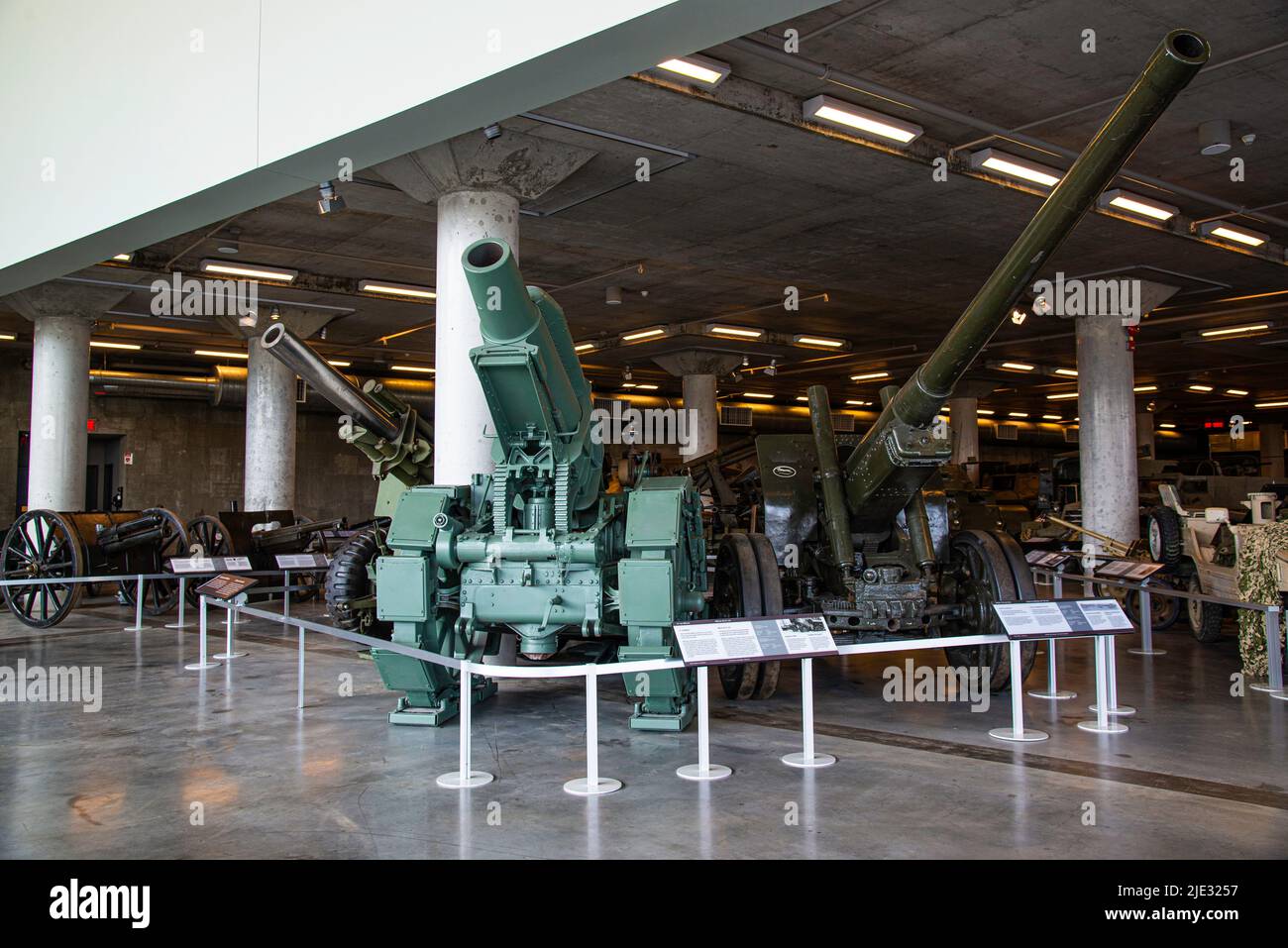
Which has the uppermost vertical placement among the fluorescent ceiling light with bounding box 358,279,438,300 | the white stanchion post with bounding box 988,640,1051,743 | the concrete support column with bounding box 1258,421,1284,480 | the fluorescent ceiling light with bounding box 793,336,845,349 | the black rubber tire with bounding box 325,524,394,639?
the fluorescent ceiling light with bounding box 793,336,845,349

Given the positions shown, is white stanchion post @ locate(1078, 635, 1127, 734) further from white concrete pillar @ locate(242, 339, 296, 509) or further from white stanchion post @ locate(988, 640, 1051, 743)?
white concrete pillar @ locate(242, 339, 296, 509)

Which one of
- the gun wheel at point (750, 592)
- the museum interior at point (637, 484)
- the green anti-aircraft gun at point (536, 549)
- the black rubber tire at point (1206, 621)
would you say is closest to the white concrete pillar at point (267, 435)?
the museum interior at point (637, 484)

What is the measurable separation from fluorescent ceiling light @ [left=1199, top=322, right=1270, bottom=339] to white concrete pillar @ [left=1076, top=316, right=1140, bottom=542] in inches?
228

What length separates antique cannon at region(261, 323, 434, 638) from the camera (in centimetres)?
970

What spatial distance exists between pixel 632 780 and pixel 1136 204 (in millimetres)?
10053

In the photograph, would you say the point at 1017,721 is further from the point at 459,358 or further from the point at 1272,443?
the point at 1272,443

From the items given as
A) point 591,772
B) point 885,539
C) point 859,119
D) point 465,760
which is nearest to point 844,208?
point 859,119

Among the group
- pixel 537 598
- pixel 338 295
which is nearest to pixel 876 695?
pixel 537 598

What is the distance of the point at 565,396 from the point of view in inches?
277

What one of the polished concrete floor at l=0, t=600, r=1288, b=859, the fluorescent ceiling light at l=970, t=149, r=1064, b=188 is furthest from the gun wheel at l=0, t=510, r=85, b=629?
the fluorescent ceiling light at l=970, t=149, r=1064, b=188

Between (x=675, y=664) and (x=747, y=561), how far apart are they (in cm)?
244

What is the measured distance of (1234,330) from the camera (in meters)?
20.2

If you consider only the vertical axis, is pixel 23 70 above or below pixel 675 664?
above
